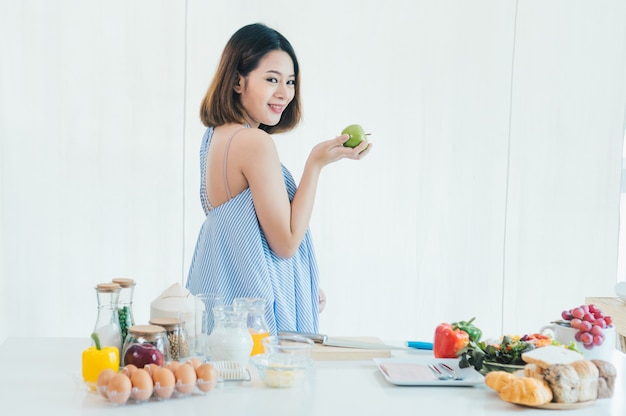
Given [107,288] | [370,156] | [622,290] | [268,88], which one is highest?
[268,88]

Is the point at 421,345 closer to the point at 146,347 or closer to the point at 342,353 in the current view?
the point at 342,353

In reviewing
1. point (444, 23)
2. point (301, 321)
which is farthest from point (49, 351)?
point (444, 23)

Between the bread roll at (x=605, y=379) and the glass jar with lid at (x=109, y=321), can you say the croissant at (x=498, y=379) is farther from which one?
the glass jar with lid at (x=109, y=321)

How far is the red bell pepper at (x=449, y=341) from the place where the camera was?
1569 mm

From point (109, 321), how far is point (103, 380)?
20 cm

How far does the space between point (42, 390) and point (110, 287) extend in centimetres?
21

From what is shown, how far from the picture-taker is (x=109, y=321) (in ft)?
4.54

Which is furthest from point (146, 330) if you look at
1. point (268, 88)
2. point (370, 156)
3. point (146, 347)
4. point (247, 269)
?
point (370, 156)

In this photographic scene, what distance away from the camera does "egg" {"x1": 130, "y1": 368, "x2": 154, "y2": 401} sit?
1196 mm

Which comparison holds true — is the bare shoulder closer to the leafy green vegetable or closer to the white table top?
the white table top

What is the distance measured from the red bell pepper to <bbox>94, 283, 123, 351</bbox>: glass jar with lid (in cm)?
68

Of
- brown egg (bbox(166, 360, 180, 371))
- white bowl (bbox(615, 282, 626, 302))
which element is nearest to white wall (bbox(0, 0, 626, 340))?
white bowl (bbox(615, 282, 626, 302))

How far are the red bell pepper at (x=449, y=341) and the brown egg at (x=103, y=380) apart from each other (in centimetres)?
72

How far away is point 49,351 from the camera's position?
1559mm
